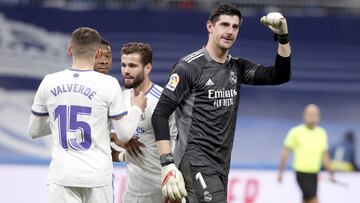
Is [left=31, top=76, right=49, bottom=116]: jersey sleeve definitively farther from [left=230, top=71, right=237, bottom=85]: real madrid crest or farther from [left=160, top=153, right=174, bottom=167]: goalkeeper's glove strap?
[left=230, top=71, right=237, bottom=85]: real madrid crest

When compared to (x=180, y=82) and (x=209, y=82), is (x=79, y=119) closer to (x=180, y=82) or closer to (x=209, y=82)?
(x=180, y=82)

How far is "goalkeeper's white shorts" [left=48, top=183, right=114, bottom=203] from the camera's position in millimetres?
6035

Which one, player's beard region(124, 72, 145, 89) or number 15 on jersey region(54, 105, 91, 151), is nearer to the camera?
number 15 on jersey region(54, 105, 91, 151)

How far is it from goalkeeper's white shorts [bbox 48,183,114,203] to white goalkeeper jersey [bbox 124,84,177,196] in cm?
98

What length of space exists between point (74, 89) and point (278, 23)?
150cm

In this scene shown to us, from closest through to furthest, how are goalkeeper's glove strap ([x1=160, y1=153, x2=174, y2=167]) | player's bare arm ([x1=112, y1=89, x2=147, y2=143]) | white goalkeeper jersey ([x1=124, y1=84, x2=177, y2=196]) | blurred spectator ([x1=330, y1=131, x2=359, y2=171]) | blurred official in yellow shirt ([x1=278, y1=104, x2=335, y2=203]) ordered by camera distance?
player's bare arm ([x1=112, y1=89, x2=147, y2=143]) → goalkeeper's glove strap ([x1=160, y1=153, x2=174, y2=167]) → white goalkeeper jersey ([x1=124, y1=84, x2=177, y2=196]) → blurred official in yellow shirt ([x1=278, y1=104, x2=335, y2=203]) → blurred spectator ([x1=330, y1=131, x2=359, y2=171])

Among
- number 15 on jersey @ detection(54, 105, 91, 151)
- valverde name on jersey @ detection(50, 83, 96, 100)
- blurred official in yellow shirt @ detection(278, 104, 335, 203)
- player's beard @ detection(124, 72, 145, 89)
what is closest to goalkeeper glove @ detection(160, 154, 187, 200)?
number 15 on jersey @ detection(54, 105, 91, 151)

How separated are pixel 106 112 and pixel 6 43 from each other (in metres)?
8.19

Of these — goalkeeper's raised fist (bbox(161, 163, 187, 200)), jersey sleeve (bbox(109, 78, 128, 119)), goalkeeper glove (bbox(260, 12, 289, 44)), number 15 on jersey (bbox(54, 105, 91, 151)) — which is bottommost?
goalkeeper's raised fist (bbox(161, 163, 187, 200))

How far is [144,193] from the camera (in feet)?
23.4

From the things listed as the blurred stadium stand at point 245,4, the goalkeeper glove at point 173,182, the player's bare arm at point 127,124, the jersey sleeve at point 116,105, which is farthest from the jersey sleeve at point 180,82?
the blurred stadium stand at point 245,4

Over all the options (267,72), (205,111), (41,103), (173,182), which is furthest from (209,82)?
(41,103)

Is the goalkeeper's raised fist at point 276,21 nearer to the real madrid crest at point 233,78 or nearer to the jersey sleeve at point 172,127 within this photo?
the real madrid crest at point 233,78

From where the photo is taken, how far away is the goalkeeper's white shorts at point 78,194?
6.04 meters
